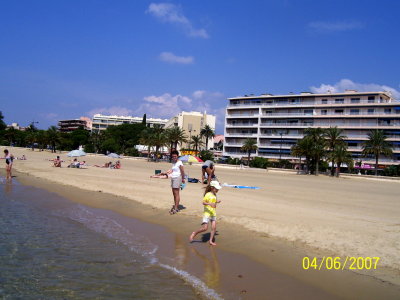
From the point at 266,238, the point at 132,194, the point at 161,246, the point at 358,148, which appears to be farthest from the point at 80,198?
the point at 358,148

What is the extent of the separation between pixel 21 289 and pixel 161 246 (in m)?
3.31

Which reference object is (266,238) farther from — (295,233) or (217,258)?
(217,258)

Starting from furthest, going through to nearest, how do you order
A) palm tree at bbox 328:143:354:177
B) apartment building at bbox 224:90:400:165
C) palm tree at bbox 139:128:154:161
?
palm tree at bbox 139:128:154:161, apartment building at bbox 224:90:400:165, palm tree at bbox 328:143:354:177

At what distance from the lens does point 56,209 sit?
1291cm

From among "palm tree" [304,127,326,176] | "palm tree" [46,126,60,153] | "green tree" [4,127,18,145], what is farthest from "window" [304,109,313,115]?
"green tree" [4,127,18,145]

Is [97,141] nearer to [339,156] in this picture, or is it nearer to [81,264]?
[339,156]

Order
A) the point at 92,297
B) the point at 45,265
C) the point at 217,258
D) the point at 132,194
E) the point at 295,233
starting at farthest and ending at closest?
1. the point at 132,194
2. the point at 295,233
3. the point at 217,258
4. the point at 45,265
5. the point at 92,297

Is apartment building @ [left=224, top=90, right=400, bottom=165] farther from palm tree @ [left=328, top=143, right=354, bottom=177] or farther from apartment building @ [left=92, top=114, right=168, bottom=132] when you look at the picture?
apartment building @ [left=92, top=114, right=168, bottom=132]
